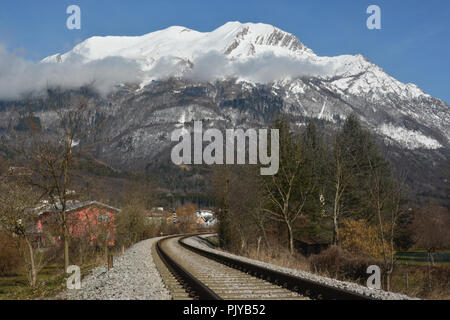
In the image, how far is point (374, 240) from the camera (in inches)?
1401

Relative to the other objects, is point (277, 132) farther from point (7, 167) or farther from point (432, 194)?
point (432, 194)

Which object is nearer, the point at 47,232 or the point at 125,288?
the point at 125,288

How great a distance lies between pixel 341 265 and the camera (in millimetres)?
24172

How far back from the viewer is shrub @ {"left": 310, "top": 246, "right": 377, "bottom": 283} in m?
22.3

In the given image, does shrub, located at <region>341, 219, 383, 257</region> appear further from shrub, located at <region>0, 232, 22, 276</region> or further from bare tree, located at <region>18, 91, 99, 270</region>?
shrub, located at <region>0, 232, 22, 276</region>

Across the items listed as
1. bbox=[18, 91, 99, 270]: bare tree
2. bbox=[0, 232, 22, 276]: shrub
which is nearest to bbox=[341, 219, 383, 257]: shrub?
bbox=[18, 91, 99, 270]: bare tree

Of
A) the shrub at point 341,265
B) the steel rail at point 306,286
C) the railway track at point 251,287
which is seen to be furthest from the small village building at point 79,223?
the shrub at point 341,265

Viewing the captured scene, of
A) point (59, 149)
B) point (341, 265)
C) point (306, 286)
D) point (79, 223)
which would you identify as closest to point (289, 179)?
point (341, 265)

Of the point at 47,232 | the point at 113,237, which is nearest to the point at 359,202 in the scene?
the point at 113,237

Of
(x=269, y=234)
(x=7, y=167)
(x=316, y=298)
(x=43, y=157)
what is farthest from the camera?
(x=269, y=234)

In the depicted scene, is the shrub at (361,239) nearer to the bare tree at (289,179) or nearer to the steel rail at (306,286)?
the bare tree at (289,179)

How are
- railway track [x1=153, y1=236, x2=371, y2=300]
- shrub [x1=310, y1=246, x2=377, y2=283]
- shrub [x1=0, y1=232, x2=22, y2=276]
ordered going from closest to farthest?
railway track [x1=153, y1=236, x2=371, y2=300] < shrub [x1=310, y1=246, x2=377, y2=283] < shrub [x1=0, y1=232, x2=22, y2=276]

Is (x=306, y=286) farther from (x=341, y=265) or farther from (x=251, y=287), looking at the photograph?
(x=341, y=265)

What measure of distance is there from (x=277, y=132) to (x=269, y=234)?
40.0 feet
